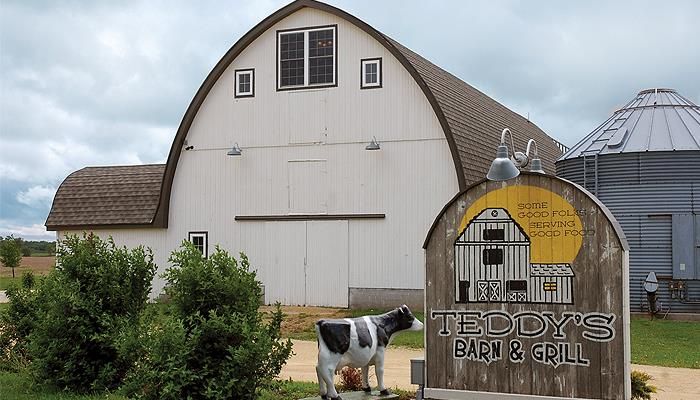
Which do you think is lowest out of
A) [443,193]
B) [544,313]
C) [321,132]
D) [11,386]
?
[11,386]

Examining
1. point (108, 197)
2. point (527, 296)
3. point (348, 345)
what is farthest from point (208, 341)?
point (108, 197)

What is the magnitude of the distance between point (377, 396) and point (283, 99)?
52.4 feet

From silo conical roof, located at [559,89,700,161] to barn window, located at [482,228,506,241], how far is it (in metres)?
14.6

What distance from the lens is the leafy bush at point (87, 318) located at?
10953 millimetres

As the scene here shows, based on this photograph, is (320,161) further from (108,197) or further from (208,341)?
A: (208,341)

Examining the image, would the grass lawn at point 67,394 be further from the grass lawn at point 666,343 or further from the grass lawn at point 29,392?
the grass lawn at point 666,343

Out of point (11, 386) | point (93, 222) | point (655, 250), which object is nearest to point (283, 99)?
point (93, 222)

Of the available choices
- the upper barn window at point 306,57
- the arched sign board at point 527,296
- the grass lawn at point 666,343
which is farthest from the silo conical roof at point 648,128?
the arched sign board at point 527,296

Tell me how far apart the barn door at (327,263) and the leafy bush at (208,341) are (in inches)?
567

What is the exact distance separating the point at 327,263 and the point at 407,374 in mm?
11062

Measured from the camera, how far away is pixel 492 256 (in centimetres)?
946

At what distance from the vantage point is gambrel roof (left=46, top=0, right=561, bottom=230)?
2284 centimetres

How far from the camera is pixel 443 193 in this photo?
2289cm

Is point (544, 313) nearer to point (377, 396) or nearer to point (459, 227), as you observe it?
point (459, 227)
